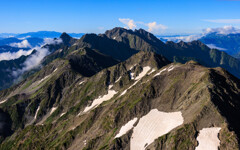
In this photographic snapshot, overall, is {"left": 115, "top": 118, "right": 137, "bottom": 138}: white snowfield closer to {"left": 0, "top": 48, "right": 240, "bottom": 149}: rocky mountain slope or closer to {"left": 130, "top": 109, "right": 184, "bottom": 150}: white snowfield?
{"left": 0, "top": 48, "right": 240, "bottom": 149}: rocky mountain slope

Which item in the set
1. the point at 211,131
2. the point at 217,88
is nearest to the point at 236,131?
the point at 211,131

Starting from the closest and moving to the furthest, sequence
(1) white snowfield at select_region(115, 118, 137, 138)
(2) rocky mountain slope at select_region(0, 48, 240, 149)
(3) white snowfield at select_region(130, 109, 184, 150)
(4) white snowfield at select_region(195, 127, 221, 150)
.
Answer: (4) white snowfield at select_region(195, 127, 221, 150) → (2) rocky mountain slope at select_region(0, 48, 240, 149) → (3) white snowfield at select_region(130, 109, 184, 150) → (1) white snowfield at select_region(115, 118, 137, 138)

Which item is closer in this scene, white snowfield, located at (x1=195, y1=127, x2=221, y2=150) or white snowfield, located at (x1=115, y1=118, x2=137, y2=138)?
white snowfield, located at (x1=195, y1=127, x2=221, y2=150)

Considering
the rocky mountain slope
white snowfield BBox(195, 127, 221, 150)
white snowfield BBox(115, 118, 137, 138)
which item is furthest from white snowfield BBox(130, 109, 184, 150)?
white snowfield BBox(195, 127, 221, 150)

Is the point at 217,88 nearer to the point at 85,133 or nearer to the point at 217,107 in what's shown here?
the point at 217,107

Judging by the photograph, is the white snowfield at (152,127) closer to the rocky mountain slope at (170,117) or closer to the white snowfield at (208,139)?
the rocky mountain slope at (170,117)

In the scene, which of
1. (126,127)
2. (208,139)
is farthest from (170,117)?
(126,127)
